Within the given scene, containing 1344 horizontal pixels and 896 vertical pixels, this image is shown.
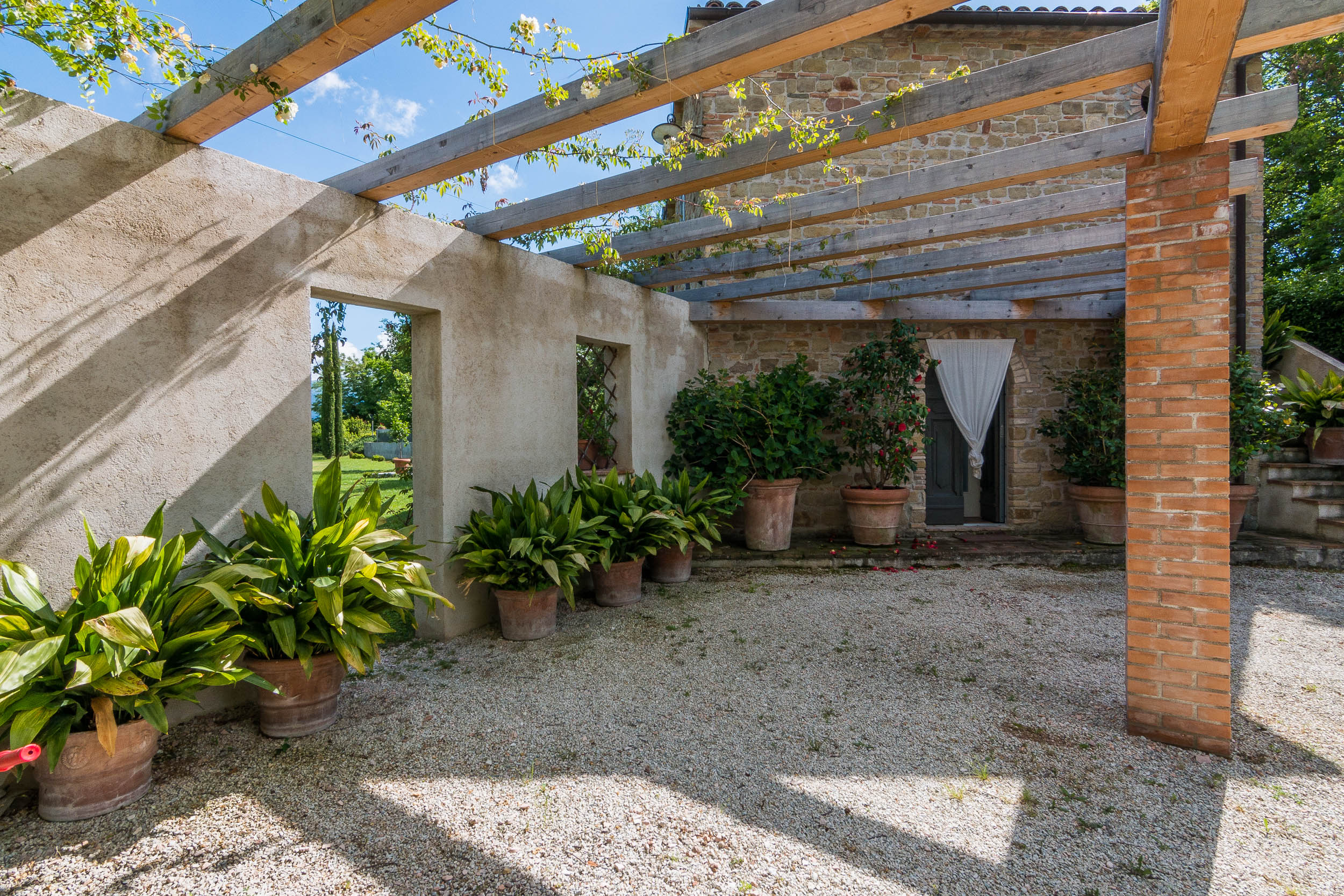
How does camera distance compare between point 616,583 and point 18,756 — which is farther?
point 616,583

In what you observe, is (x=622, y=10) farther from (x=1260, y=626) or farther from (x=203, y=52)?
(x=1260, y=626)

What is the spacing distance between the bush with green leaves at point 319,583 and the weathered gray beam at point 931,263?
12.9ft

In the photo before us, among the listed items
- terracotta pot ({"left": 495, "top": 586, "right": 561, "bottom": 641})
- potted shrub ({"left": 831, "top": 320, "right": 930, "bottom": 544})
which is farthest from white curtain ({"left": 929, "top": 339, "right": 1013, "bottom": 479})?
terracotta pot ({"left": 495, "top": 586, "right": 561, "bottom": 641})

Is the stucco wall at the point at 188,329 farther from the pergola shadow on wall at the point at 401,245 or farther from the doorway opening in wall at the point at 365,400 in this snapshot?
the doorway opening in wall at the point at 365,400

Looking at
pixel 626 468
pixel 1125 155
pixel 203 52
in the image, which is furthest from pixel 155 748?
pixel 1125 155

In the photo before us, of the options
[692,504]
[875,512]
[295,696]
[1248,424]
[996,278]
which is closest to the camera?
[295,696]

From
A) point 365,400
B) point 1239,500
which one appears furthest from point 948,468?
point 365,400

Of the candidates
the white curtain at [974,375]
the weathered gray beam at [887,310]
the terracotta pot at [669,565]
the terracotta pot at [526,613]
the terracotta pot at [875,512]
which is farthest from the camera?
the white curtain at [974,375]

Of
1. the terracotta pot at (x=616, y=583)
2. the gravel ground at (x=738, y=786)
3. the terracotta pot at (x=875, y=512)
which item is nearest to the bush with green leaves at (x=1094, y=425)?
the terracotta pot at (x=875, y=512)

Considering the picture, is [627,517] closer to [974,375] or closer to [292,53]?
[292,53]

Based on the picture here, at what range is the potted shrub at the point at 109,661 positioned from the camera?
183cm

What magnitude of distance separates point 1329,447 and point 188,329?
8.76 m

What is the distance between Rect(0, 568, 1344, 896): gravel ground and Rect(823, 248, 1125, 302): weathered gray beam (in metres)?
2.93

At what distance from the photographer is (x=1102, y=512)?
5891 mm
